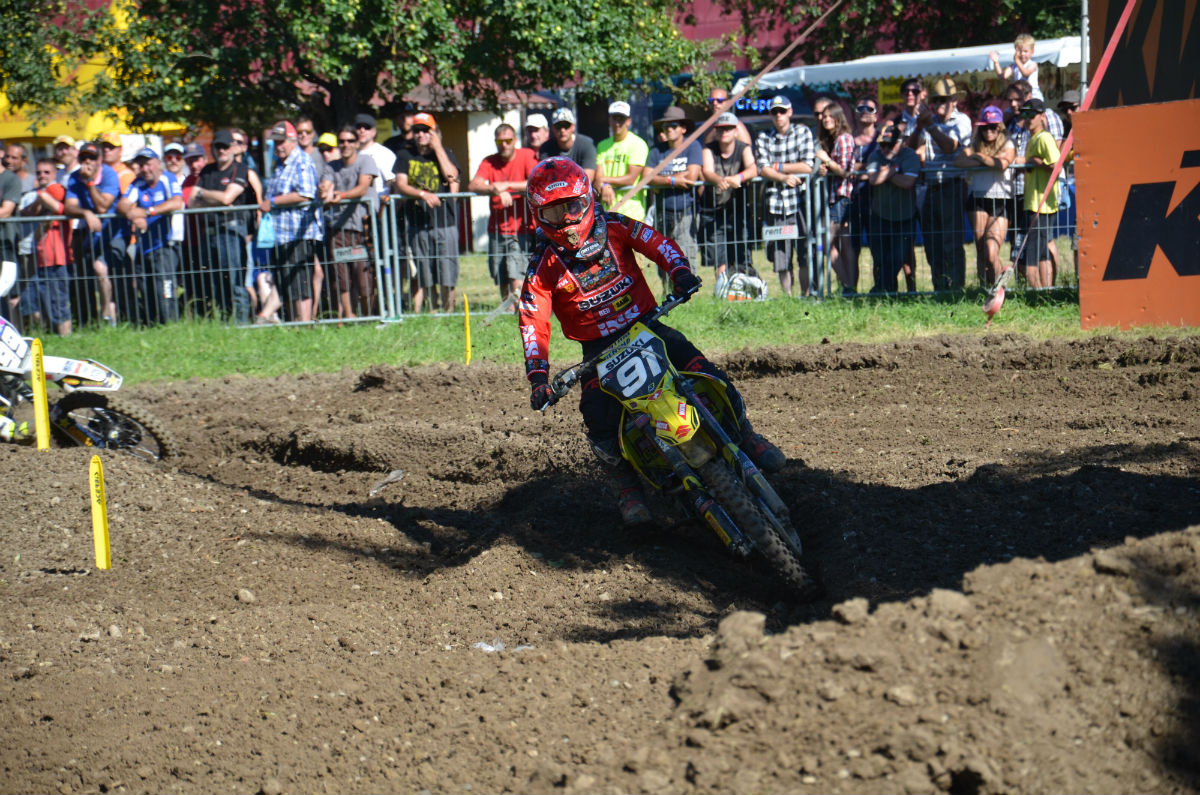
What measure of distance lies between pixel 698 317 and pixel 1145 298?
4706 mm

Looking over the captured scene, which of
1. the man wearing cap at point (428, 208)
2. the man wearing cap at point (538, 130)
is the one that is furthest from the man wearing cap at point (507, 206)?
the man wearing cap at point (428, 208)

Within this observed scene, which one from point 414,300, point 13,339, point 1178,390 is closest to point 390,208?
point 414,300

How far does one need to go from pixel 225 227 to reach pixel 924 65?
1406cm

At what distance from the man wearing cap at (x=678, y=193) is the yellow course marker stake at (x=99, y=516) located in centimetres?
863

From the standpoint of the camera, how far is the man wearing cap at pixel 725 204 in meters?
14.0

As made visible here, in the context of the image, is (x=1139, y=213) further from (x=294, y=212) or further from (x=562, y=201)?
(x=294, y=212)

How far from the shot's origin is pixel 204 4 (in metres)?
19.2

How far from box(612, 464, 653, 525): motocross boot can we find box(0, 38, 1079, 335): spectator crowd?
23.7ft

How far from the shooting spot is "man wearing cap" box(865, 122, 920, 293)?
44.5 feet

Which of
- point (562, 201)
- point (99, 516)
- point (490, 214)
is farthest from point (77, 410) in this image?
point (490, 214)

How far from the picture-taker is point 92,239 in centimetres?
1442

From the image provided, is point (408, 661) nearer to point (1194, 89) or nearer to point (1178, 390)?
point (1178, 390)

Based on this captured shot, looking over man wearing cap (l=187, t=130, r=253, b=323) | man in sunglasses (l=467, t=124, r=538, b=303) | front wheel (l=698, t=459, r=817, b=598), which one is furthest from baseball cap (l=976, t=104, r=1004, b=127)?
front wheel (l=698, t=459, r=817, b=598)

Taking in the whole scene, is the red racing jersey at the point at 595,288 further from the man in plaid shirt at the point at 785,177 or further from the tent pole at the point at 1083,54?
the tent pole at the point at 1083,54
